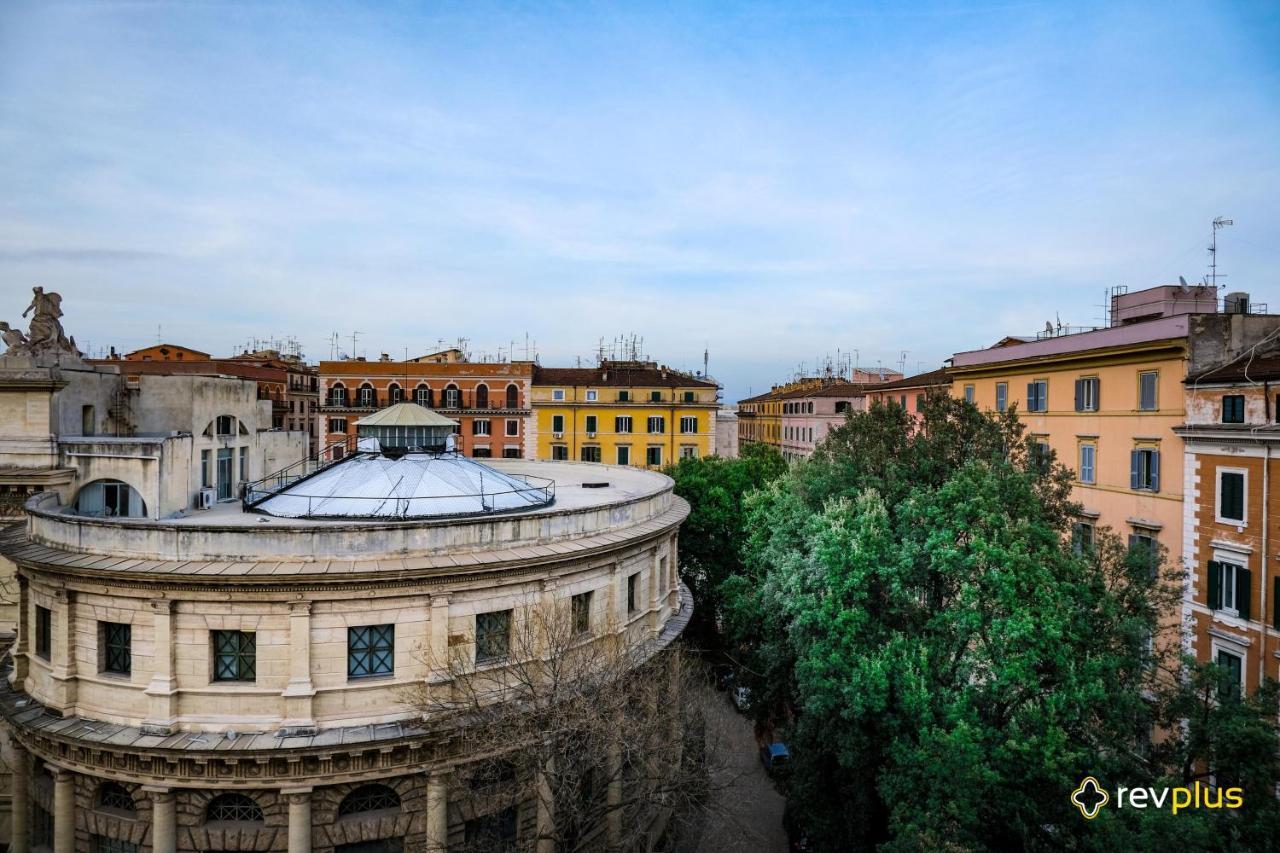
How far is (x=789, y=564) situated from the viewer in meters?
21.8

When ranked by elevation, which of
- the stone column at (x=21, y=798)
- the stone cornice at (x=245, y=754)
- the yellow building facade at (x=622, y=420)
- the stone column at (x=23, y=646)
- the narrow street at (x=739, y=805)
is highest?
the yellow building facade at (x=622, y=420)

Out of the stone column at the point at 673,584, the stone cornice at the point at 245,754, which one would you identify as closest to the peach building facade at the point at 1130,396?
the stone column at the point at 673,584

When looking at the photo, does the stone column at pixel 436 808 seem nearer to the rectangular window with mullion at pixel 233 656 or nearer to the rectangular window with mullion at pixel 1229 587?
the rectangular window with mullion at pixel 233 656

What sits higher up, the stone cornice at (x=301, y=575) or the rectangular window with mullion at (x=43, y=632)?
the stone cornice at (x=301, y=575)

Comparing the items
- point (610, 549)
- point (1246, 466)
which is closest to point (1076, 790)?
point (610, 549)

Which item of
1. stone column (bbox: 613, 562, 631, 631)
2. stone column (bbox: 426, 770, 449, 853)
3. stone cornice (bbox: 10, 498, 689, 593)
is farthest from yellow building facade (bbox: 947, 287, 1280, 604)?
stone column (bbox: 426, 770, 449, 853)

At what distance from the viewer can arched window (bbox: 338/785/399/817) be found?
18.6 m

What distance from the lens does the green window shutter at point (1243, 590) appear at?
2452 cm

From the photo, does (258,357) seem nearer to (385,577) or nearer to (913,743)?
(385,577)

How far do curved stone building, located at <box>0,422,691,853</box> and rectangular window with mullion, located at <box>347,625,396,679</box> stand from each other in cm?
3

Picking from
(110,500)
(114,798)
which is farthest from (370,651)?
(110,500)

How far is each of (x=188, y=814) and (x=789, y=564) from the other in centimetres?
1650

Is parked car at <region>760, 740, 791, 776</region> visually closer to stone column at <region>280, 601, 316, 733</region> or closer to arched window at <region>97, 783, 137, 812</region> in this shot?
stone column at <region>280, 601, 316, 733</region>

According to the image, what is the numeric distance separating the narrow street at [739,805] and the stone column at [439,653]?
28.8ft
